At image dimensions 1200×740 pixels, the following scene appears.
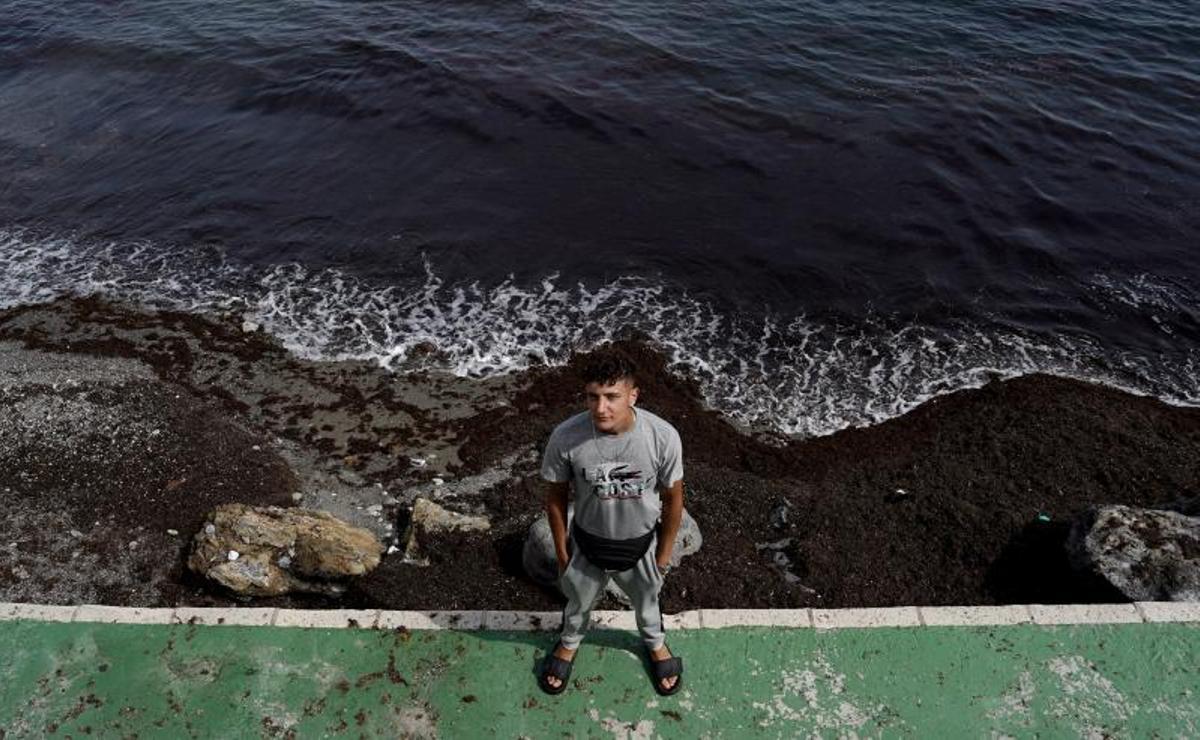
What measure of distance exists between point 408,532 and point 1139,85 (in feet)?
65.2

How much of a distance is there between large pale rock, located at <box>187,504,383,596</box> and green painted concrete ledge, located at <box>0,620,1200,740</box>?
0.99 metres

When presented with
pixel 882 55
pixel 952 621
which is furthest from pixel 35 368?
pixel 882 55

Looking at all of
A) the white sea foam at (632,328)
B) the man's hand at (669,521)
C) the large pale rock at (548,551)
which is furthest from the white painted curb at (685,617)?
the white sea foam at (632,328)

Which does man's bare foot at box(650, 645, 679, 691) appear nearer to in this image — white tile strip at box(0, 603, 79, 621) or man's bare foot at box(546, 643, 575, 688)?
man's bare foot at box(546, 643, 575, 688)

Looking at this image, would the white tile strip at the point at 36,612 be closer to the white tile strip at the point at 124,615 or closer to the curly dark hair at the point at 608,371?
the white tile strip at the point at 124,615

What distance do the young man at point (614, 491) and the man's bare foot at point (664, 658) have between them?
238 millimetres

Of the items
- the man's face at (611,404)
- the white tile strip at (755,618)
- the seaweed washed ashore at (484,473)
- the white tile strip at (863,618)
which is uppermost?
the man's face at (611,404)

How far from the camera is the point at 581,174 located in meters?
15.9

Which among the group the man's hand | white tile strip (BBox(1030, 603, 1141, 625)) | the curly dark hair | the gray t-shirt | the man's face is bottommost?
white tile strip (BBox(1030, 603, 1141, 625))

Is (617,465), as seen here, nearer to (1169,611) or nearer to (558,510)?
(558,510)

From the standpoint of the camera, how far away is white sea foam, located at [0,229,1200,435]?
→ 1074 centimetres

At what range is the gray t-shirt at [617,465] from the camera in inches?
179

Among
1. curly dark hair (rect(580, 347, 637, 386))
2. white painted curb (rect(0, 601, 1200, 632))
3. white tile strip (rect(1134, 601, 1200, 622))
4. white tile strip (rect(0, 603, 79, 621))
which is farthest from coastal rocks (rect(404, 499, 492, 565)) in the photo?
white tile strip (rect(1134, 601, 1200, 622))

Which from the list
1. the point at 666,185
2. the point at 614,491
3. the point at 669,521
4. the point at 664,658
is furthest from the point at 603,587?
the point at 666,185
